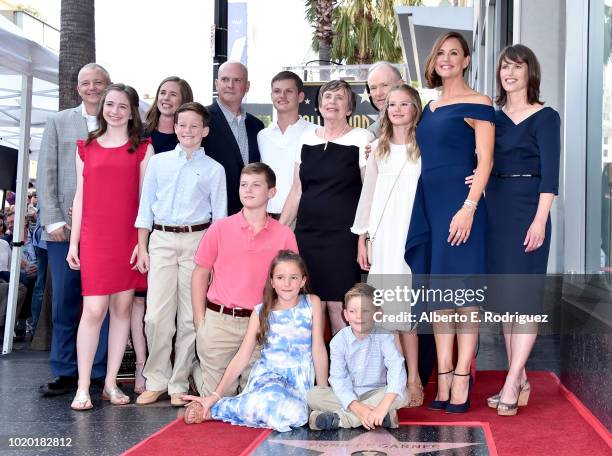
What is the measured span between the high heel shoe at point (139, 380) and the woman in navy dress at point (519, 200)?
2401 mm

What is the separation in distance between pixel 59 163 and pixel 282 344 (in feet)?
6.73

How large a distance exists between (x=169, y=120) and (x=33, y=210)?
574 cm

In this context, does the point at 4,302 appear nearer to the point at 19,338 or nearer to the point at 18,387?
the point at 19,338

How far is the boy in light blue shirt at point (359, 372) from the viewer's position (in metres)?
4.68

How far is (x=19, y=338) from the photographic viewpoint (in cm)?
927

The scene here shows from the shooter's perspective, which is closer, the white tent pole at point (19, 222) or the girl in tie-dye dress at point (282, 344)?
the girl in tie-dye dress at point (282, 344)

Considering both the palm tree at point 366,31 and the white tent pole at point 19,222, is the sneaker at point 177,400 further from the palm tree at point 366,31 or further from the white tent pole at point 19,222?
the palm tree at point 366,31

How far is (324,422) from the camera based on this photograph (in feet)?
15.2

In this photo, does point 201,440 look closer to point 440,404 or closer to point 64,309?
point 440,404

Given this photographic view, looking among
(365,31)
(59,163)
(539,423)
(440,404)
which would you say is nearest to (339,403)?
(440,404)

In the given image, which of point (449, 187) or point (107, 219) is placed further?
point (107, 219)

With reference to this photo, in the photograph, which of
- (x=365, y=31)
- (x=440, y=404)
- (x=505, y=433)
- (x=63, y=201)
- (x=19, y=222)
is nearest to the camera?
(x=505, y=433)

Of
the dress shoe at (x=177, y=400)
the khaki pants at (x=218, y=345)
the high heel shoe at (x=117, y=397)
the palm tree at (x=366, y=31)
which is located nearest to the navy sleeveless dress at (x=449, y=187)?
the khaki pants at (x=218, y=345)

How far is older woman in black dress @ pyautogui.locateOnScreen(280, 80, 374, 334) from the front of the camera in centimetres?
534
